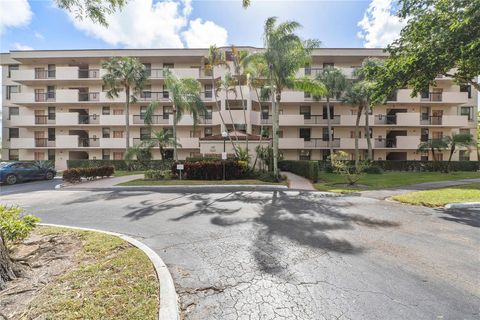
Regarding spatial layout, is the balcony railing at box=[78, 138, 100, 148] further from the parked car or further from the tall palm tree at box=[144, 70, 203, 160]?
the tall palm tree at box=[144, 70, 203, 160]

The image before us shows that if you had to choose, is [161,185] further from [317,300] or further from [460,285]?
[460,285]

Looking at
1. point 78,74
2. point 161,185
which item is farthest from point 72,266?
point 78,74

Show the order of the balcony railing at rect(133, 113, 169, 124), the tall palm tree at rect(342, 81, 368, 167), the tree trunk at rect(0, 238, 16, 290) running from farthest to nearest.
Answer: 1. the balcony railing at rect(133, 113, 169, 124)
2. the tall palm tree at rect(342, 81, 368, 167)
3. the tree trunk at rect(0, 238, 16, 290)

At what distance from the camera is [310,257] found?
168 inches

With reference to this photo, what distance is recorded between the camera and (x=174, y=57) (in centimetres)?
2814

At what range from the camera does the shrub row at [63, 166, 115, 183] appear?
15.5 metres

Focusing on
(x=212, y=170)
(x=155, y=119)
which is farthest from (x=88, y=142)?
(x=212, y=170)

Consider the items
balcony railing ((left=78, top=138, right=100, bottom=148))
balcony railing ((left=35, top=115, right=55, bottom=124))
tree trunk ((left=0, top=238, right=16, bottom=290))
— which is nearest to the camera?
tree trunk ((left=0, top=238, right=16, bottom=290))

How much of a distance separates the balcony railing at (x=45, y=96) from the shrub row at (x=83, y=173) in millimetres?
19077

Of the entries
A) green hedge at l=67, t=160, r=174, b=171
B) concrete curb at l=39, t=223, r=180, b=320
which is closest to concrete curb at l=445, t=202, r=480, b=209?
concrete curb at l=39, t=223, r=180, b=320

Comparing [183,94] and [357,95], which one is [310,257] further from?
[357,95]

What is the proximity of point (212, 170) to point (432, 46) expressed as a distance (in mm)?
15314

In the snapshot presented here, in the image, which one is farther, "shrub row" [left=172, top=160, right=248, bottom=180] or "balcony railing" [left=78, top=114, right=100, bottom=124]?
"balcony railing" [left=78, top=114, right=100, bottom=124]

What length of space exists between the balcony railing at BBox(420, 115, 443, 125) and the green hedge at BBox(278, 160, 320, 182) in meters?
19.5
